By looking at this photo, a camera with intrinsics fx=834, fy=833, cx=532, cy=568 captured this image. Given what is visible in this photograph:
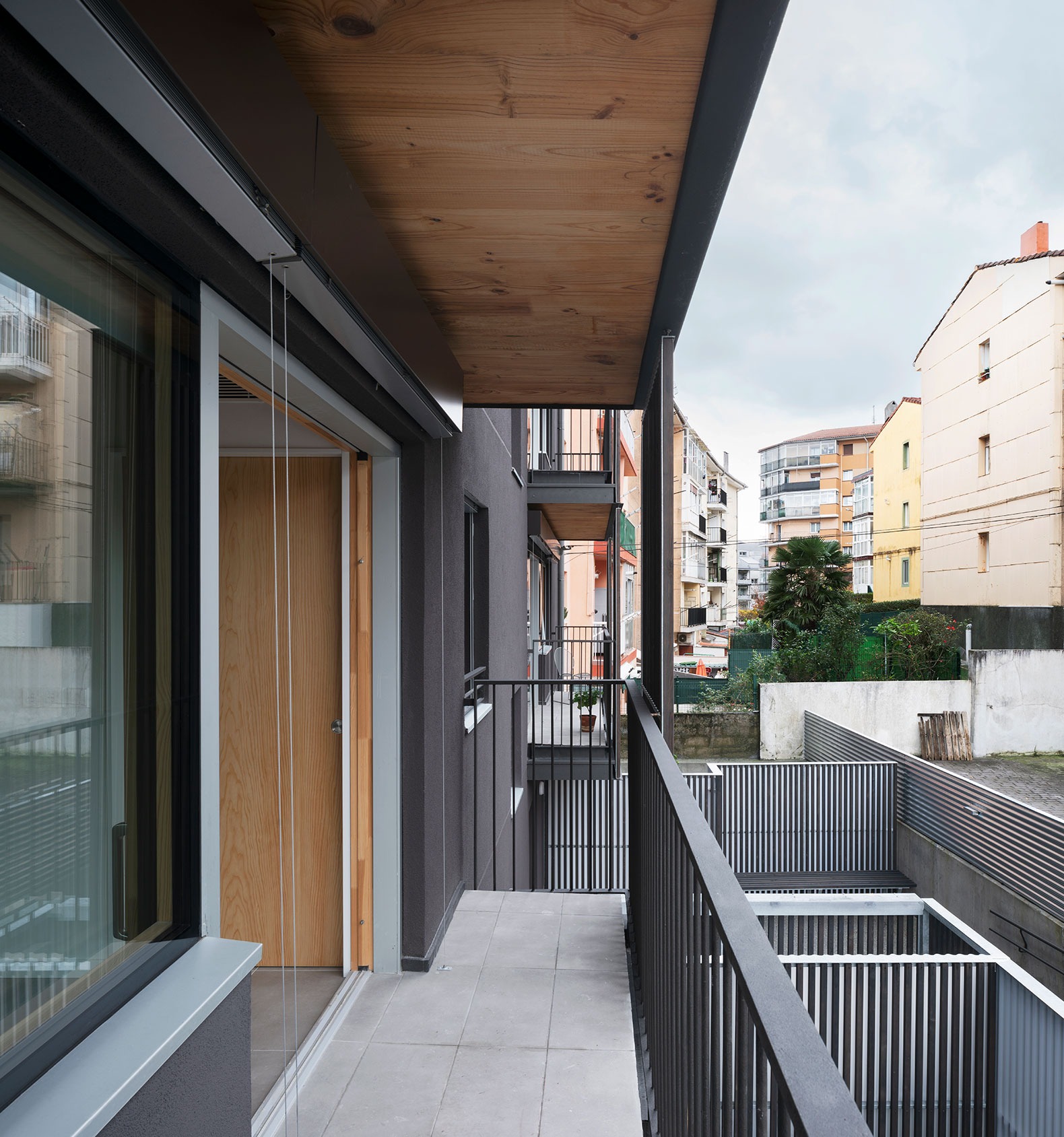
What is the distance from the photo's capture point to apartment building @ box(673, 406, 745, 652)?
123ft

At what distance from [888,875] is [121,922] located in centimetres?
933

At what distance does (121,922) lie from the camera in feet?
3.93

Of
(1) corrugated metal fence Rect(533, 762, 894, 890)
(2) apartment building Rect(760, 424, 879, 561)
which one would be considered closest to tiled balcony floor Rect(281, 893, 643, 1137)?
(1) corrugated metal fence Rect(533, 762, 894, 890)

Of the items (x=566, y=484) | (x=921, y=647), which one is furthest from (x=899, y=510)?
(x=566, y=484)

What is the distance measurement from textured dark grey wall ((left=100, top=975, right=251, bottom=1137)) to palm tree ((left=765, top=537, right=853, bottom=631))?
16831mm

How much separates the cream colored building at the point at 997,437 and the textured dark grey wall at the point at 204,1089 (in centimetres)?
1792

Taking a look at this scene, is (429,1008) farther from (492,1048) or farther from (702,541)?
(702,541)

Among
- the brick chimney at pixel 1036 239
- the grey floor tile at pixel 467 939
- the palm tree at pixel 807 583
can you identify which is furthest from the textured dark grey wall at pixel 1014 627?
the grey floor tile at pixel 467 939

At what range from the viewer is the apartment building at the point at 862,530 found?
1949 inches

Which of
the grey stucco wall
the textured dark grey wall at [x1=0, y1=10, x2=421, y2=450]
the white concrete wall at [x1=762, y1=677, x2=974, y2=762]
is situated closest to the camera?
the textured dark grey wall at [x1=0, y1=10, x2=421, y2=450]

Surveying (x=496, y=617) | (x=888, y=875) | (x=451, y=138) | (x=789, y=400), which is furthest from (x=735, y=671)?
(x=789, y=400)

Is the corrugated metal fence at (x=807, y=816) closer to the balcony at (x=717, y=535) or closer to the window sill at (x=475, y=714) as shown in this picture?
the window sill at (x=475, y=714)

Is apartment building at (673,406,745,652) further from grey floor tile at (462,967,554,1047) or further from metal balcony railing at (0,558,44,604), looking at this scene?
metal balcony railing at (0,558,44,604)

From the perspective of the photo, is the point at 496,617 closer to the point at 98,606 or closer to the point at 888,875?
the point at 98,606
